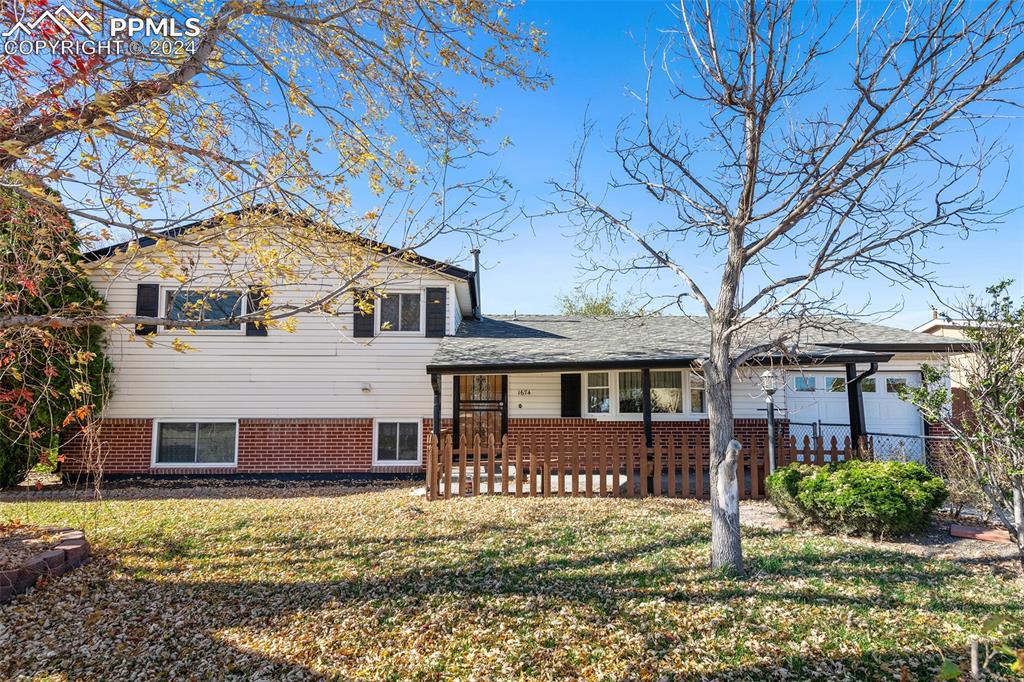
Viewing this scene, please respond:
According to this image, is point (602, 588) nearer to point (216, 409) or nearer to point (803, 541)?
point (803, 541)

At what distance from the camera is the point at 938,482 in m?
6.53

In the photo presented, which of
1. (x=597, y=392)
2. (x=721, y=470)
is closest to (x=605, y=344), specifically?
(x=597, y=392)

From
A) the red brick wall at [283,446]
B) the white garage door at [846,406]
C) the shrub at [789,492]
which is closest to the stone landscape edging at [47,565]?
the red brick wall at [283,446]

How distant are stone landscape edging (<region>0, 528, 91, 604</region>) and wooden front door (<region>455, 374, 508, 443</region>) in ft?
25.2

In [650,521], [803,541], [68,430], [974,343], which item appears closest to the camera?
[974,343]

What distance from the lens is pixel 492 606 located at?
4.63m

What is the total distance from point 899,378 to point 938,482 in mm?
8738

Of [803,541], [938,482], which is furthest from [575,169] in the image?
[938,482]

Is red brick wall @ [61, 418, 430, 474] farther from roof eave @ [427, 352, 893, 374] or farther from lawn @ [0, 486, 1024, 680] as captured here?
lawn @ [0, 486, 1024, 680]

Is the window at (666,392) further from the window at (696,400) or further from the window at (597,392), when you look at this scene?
the window at (597,392)

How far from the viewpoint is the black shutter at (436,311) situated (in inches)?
486

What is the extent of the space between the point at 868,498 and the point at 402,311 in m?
9.24

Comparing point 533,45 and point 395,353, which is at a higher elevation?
point 533,45

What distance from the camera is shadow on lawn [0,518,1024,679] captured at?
400cm
